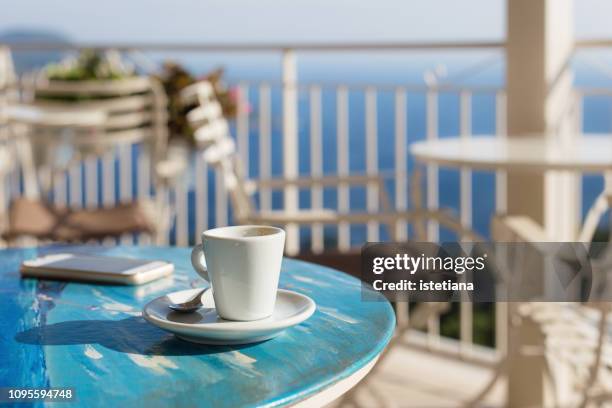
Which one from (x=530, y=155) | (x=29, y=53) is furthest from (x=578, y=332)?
(x=29, y=53)

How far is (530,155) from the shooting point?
2.42 meters

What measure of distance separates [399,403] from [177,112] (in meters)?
1.68

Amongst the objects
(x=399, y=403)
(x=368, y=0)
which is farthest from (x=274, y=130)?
(x=368, y=0)

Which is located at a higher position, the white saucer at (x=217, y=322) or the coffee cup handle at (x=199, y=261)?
the coffee cup handle at (x=199, y=261)

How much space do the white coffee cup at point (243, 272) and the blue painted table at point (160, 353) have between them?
0.05 metres

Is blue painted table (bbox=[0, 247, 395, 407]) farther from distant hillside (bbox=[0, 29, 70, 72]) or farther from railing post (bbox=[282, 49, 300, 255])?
distant hillside (bbox=[0, 29, 70, 72])

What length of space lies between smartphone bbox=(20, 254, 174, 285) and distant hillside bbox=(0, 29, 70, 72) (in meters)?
3.04

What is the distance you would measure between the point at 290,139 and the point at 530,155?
5.49ft

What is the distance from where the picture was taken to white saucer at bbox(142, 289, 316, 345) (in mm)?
891

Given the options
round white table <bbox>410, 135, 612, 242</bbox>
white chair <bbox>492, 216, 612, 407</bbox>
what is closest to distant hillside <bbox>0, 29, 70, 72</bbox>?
round white table <bbox>410, 135, 612, 242</bbox>

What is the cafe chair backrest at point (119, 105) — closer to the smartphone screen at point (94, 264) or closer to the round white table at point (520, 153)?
the round white table at point (520, 153)

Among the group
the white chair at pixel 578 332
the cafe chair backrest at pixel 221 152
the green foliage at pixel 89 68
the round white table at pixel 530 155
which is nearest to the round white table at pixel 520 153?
the round white table at pixel 530 155

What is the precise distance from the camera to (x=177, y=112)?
3.84m

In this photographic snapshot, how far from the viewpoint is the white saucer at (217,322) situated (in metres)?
0.89
